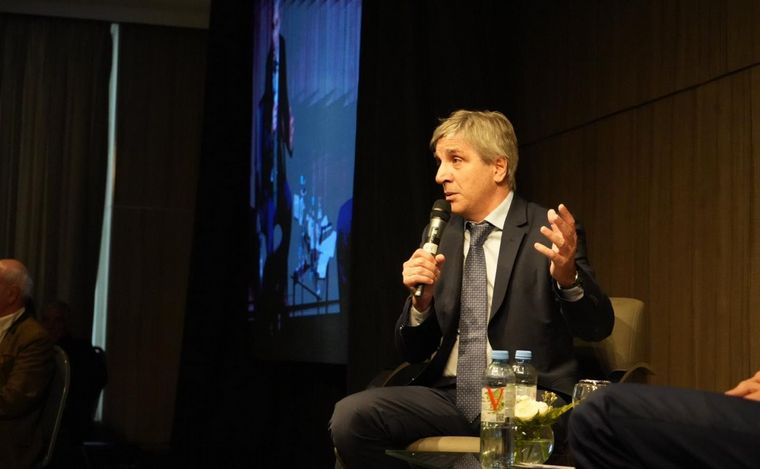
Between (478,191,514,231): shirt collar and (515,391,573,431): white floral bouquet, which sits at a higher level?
(478,191,514,231): shirt collar

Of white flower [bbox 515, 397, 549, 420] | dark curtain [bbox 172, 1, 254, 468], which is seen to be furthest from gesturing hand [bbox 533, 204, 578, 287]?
dark curtain [bbox 172, 1, 254, 468]

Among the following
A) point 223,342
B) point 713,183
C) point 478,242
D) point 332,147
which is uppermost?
point 332,147

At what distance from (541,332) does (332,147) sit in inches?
115

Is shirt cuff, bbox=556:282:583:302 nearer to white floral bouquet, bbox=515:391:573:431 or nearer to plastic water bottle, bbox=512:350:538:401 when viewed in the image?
plastic water bottle, bbox=512:350:538:401

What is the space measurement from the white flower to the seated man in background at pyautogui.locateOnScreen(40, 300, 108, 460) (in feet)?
10.1

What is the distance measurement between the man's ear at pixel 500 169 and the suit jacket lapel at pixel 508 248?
0.10 meters

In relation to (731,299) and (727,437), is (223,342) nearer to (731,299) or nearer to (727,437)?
(731,299)

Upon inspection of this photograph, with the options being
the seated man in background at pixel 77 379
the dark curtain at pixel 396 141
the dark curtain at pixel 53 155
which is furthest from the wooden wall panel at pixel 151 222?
the dark curtain at pixel 396 141

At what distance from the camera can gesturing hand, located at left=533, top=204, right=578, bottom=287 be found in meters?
2.38

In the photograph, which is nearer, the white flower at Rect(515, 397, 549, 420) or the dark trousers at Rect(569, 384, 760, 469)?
the dark trousers at Rect(569, 384, 760, 469)

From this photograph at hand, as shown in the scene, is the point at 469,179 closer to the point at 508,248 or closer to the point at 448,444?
the point at 508,248

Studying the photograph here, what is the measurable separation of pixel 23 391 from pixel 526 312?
230cm

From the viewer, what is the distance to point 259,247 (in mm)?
6230

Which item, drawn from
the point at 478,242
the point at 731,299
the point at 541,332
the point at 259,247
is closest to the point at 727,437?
the point at 541,332
